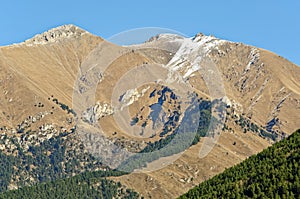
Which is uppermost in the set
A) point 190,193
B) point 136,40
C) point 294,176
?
point 136,40

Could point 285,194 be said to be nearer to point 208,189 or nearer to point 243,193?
point 243,193

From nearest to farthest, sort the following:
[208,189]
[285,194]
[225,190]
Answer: [285,194] → [225,190] → [208,189]

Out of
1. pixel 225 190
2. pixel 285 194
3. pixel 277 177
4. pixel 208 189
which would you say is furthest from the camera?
pixel 208 189

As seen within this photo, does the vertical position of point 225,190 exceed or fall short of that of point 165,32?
it falls short

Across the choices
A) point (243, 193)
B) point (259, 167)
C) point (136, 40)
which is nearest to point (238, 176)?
point (259, 167)

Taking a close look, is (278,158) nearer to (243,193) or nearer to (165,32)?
(243,193)

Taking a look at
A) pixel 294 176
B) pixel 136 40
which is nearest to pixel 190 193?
pixel 294 176

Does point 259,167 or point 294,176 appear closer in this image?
point 294,176
